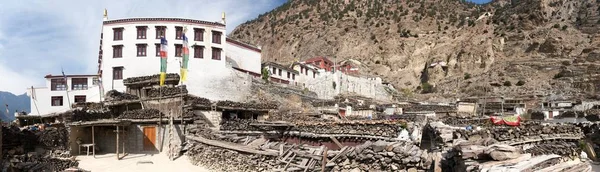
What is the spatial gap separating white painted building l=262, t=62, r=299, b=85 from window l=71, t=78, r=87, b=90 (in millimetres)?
23503

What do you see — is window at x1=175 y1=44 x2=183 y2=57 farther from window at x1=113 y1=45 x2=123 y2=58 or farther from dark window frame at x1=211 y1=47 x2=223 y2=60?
window at x1=113 y1=45 x2=123 y2=58

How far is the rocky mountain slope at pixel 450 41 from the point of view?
239 ft

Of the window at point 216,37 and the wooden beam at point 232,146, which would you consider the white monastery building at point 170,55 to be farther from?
the wooden beam at point 232,146

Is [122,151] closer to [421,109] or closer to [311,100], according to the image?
[311,100]

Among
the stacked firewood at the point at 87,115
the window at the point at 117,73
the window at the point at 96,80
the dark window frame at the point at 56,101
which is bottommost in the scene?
the stacked firewood at the point at 87,115

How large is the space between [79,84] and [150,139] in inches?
1249

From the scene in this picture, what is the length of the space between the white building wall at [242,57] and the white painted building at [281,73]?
89.9 inches

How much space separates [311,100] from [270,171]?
3689 centimetres

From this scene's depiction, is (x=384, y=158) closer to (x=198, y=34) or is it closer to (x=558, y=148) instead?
(x=558, y=148)

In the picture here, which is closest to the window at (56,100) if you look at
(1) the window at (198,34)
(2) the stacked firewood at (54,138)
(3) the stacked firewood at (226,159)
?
(1) the window at (198,34)

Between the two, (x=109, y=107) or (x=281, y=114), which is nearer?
(x=109, y=107)

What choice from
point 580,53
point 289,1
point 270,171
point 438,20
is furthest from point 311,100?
point 289,1

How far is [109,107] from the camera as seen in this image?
3444 centimetres

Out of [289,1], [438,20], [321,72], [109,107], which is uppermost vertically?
[289,1]
